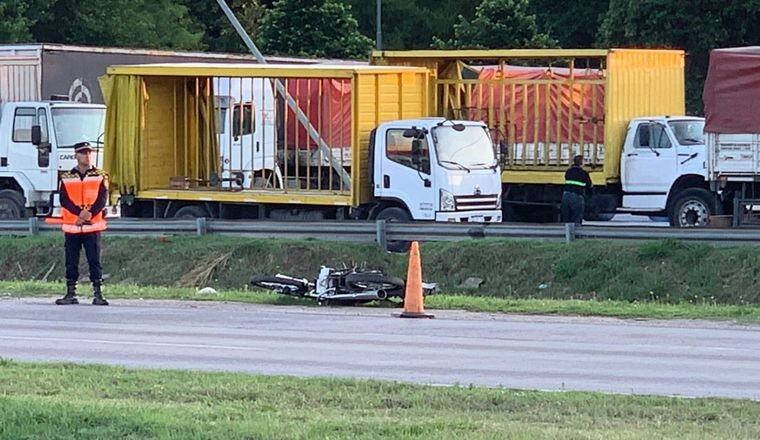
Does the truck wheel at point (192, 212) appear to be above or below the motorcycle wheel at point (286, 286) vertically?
above

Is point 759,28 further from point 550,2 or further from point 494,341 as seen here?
point 494,341

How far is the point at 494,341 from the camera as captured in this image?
1630 cm

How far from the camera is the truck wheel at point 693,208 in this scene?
28297 mm

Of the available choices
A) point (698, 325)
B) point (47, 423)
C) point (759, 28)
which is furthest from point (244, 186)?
point (759, 28)

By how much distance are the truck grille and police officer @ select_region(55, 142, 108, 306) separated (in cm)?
794

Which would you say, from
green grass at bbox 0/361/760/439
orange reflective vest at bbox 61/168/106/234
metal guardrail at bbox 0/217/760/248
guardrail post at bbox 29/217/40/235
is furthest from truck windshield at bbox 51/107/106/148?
green grass at bbox 0/361/760/439

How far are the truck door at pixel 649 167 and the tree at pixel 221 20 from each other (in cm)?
3584

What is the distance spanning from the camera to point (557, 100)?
99.1ft

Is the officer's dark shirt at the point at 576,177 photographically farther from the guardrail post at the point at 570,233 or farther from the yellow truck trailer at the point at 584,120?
the guardrail post at the point at 570,233

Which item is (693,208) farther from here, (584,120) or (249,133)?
(249,133)

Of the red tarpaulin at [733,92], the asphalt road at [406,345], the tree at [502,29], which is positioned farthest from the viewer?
the tree at [502,29]

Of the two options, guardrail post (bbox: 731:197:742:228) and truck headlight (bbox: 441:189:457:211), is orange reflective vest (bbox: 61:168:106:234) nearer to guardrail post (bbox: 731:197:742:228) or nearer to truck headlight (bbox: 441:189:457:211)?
truck headlight (bbox: 441:189:457:211)

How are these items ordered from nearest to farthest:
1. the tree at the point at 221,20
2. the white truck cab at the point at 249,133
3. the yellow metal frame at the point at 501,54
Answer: the white truck cab at the point at 249,133
the yellow metal frame at the point at 501,54
the tree at the point at 221,20

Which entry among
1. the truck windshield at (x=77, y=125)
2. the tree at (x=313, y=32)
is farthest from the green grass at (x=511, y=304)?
the tree at (x=313, y=32)
